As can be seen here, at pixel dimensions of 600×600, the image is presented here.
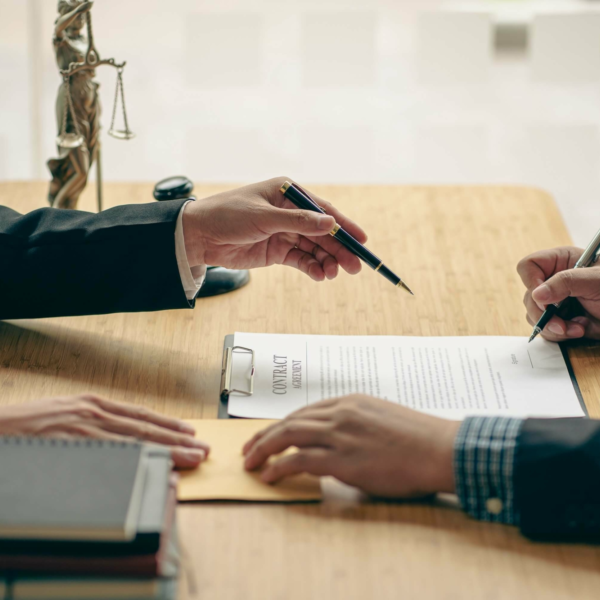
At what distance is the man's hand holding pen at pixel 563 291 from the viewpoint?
1.18 m

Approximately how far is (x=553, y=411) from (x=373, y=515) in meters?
0.32

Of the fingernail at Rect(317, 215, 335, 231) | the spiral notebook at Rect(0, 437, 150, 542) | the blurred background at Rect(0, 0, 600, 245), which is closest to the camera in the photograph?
the spiral notebook at Rect(0, 437, 150, 542)

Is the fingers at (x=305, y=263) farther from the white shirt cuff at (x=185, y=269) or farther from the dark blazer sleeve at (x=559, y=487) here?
the dark blazer sleeve at (x=559, y=487)

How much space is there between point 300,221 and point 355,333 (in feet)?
0.67

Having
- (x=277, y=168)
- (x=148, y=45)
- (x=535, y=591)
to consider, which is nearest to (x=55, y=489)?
(x=535, y=591)

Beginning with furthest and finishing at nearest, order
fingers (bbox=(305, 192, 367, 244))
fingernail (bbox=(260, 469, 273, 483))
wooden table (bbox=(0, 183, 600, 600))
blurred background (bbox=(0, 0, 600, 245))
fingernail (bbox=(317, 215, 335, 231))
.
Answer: blurred background (bbox=(0, 0, 600, 245))
fingers (bbox=(305, 192, 367, 244))
fingernail (bbox=(317, 215, 335, 231))
fingernail (bbox=(260, 469, 273, 483))
wooden table (bbox=(0, 183, 600, 600))

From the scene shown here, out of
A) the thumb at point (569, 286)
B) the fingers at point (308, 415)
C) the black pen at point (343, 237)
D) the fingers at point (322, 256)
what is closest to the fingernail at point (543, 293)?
the thumb at point (569, 286)

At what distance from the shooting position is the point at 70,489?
0.70 m

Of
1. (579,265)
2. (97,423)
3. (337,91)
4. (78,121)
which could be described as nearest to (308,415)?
(97,423)

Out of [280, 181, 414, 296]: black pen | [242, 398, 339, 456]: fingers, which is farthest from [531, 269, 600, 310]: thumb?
[242, 398, 339, 456]: fingers

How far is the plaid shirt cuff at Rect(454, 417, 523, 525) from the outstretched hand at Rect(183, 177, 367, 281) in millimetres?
435

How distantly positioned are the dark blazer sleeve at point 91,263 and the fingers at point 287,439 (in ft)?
1.22

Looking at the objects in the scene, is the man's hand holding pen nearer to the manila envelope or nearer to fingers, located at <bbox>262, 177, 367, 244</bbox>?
fingers, located at <bbox>262, 177, 367, 244</bbox>

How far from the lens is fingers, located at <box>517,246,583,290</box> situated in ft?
4.20
